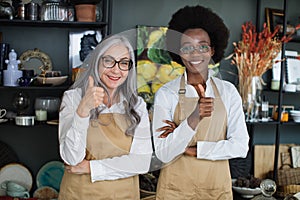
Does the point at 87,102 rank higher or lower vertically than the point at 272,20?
lower

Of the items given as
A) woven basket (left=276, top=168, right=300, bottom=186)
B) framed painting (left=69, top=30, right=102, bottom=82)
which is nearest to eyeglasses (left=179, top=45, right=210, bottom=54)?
framed painting (left=69, top=30, right=102, bottom=82)

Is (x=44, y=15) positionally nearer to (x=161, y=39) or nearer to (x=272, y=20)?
(x=161, y=39)

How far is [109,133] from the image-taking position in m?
1.90

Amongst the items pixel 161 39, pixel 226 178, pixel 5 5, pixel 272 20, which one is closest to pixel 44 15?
pixel 5 5

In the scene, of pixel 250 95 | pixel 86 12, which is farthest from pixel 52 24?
pixel 250 95

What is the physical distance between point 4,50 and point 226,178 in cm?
131

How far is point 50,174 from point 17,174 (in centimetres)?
18

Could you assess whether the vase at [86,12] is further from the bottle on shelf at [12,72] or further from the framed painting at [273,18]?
the framed painting at [273,18]

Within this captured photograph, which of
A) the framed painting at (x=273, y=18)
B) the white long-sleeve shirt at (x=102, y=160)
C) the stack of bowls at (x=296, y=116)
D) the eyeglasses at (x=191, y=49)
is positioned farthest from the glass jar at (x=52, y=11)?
the stack of bowls at (x=296, y=116)

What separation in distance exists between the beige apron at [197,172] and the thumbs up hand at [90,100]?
416 mm

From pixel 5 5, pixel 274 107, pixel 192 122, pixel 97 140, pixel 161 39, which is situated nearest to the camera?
pixel 97 140

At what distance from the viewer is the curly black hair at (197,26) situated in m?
2.12

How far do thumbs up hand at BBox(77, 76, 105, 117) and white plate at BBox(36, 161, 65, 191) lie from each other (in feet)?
2.75

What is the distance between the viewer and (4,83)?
2.29m
